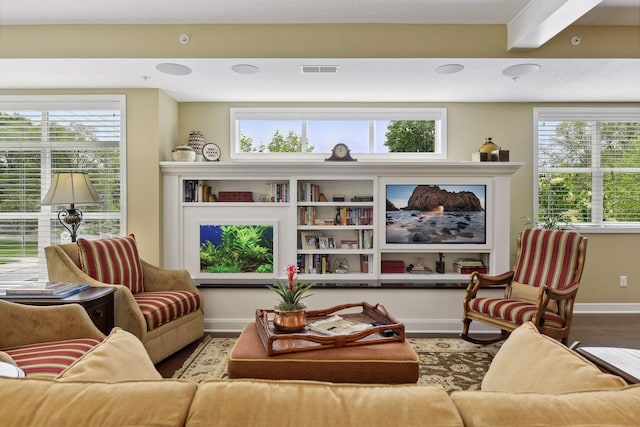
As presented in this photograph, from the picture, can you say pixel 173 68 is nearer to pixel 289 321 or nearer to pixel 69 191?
pixel 69 191

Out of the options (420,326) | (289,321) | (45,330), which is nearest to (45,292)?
(45,330)

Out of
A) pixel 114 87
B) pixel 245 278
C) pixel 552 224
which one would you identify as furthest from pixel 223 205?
pixel 552 224

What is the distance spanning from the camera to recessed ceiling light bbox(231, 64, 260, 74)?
3346mm

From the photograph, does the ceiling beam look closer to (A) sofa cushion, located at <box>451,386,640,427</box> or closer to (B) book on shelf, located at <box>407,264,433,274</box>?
(B) book on shelf, located at <box>407,264,433,274</box>

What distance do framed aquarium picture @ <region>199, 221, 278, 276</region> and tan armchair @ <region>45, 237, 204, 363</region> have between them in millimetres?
665

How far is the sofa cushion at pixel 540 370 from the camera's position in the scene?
0.98 meters

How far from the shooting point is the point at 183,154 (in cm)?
414

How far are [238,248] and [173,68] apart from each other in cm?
190

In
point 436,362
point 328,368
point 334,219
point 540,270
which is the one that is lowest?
point 436,362

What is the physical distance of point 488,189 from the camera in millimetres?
4207

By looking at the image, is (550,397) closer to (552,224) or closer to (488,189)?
(488,189)

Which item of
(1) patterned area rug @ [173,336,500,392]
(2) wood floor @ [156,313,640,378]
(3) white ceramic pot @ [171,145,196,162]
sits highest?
(3) white ceramic pot @ [171,145,196,162]

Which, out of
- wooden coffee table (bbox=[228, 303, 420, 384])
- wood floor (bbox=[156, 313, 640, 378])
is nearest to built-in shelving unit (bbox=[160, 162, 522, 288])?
wood floor (bbox=[156, 313, 640, 378])

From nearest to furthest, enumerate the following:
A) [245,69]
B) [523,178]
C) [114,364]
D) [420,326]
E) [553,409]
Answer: [553,409], [114,364], [245,69], [420,326], [523,178]
